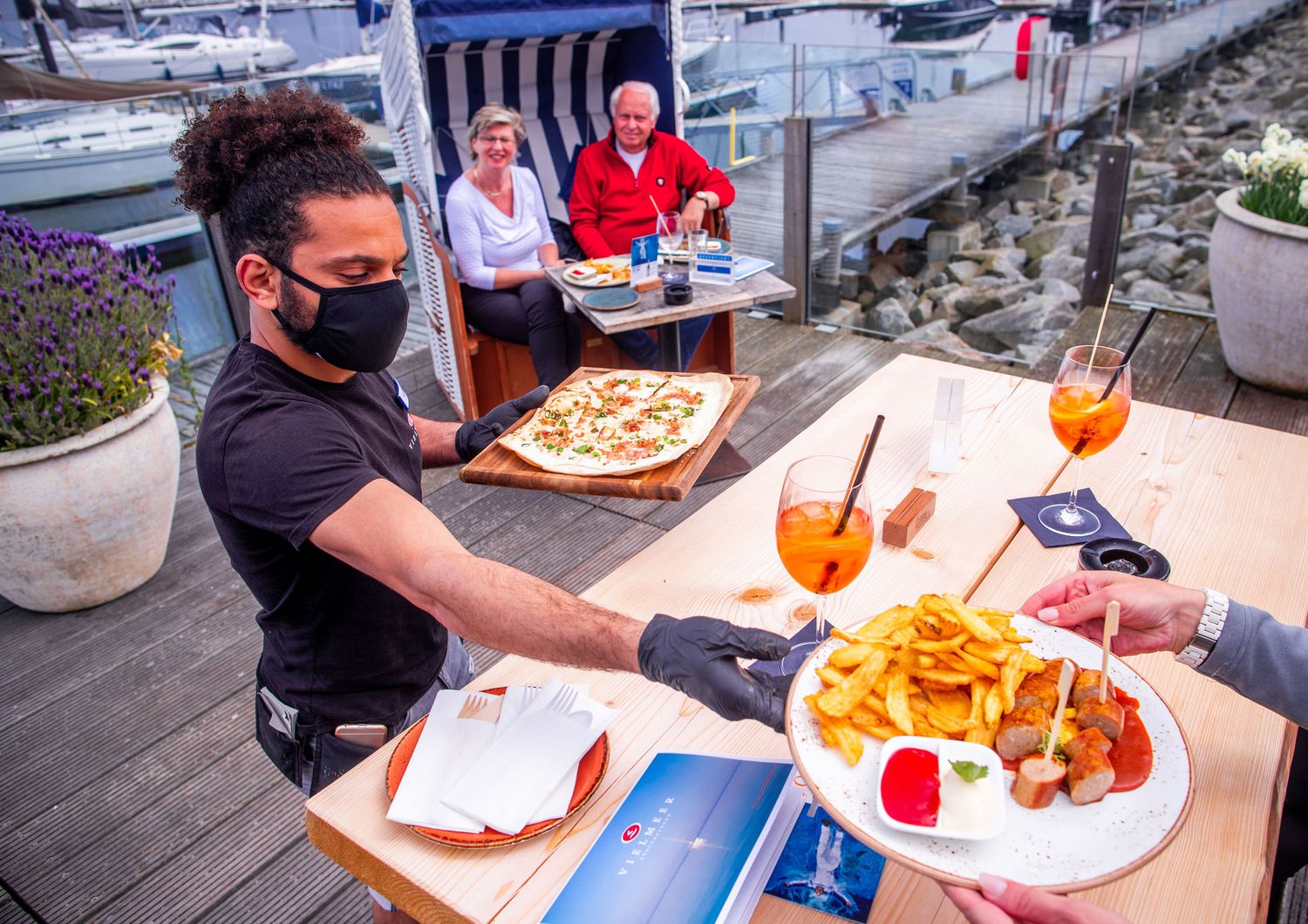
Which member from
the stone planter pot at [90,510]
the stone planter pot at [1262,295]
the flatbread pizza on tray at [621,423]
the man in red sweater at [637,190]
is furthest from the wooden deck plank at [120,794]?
the stone planter pot at [1262,295]

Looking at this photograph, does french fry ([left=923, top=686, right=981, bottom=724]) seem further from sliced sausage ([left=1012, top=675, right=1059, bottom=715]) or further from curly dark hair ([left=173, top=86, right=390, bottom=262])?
curly dark hair ([left=173, top=86, right=390, bottom=262])

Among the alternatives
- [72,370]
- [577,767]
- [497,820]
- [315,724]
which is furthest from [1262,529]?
[72,370]

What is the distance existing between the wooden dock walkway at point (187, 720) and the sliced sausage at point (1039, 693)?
5.59 ft

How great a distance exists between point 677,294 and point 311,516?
2.36 m

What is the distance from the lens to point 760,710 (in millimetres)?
1070

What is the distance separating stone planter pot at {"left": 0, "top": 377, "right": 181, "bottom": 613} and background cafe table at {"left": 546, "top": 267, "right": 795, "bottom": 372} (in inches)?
63.3

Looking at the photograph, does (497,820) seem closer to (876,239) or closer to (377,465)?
(377,465)

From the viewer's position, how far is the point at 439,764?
1159 millimetres

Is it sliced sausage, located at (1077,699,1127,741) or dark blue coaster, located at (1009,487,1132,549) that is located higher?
sliced sausage, located at (1077,699,1127,741)

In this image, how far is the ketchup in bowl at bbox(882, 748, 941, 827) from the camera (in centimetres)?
90

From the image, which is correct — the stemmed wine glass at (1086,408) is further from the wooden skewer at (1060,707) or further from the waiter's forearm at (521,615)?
the waiter's forearm at (521,615)

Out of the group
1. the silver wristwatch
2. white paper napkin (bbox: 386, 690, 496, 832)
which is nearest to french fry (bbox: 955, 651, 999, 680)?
the silver wristwatch

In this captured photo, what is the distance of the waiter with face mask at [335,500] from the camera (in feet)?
3.91

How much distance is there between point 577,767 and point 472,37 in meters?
3.82
